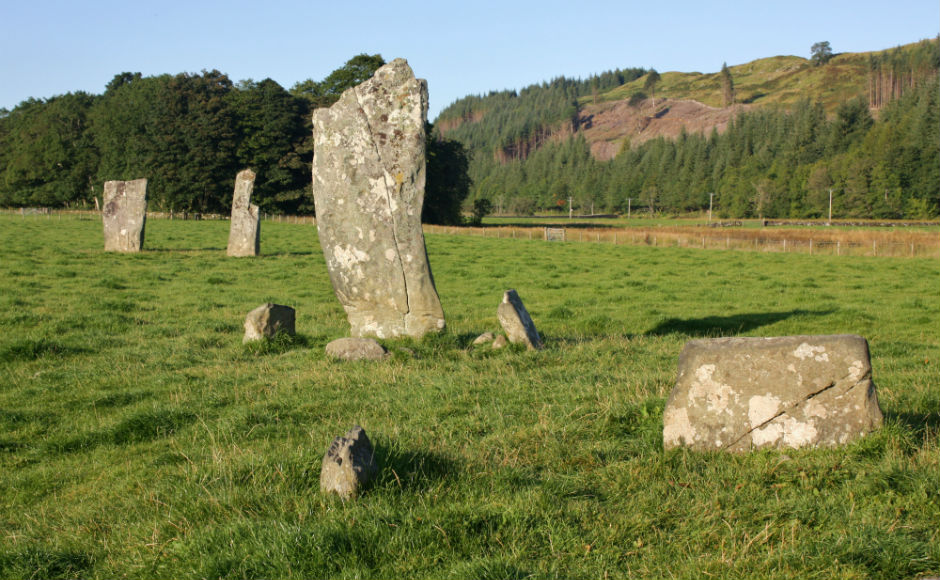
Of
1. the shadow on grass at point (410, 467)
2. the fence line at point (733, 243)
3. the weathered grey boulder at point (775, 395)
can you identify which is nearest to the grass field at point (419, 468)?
the shadow on grass at point (410, 467)

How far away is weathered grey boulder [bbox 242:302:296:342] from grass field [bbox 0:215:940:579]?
36cm

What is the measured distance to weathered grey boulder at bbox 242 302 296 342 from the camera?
436 inches

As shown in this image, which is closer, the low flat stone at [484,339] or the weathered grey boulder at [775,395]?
the weathered grey boulder at [775,395]

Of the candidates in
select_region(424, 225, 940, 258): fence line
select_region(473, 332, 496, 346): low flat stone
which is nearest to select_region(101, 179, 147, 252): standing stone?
select_region(473, 332, 496, 346): low flat stone

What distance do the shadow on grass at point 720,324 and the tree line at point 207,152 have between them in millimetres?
55770

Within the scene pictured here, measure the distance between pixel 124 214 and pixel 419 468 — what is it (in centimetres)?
2679

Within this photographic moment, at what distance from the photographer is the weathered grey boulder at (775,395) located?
5.18 meters

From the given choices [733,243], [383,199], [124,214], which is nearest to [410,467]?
[383,199]

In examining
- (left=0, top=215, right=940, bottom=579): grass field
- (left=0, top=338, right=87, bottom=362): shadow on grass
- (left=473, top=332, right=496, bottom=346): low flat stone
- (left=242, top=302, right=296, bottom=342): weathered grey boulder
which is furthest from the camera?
(left=242, top=302, right=296, bottom=342): weathered grey boulder

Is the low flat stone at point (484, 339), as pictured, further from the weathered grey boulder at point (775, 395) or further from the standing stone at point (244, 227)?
the standing stone at point (244, 227)

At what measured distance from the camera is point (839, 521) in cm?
417

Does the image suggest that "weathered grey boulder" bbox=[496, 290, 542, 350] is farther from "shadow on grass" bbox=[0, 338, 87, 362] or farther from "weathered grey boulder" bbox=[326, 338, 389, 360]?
"shadow on grass" bbox=[0, 338, 87, 362]

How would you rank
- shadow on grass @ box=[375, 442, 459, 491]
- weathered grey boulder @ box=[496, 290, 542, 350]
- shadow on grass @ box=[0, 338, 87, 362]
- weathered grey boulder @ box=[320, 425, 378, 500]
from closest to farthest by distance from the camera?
1. weathered grey boulder @ box=[320, 425, 378, 500]
2. shadow on grass @ box=[375, 442, 459, 491]
3. shadow on grass @ box=[0, 338, 87, 362]
4. weathered grey boulder @ box=[496, 290, 542, 350]

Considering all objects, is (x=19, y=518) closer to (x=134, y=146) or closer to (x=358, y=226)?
(x=358, y=226)
